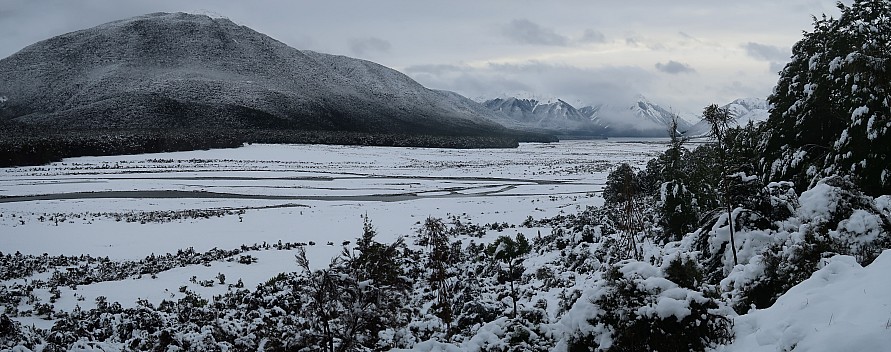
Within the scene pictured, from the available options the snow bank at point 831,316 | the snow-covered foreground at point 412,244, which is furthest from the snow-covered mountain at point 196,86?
the snow bank at point 831,316

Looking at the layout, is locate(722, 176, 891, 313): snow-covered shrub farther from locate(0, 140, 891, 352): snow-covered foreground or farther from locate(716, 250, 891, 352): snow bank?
locate(716, 250, 891, 352): snow bank

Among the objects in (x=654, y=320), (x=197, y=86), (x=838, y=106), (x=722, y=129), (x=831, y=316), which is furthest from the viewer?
(x=197, y=86)

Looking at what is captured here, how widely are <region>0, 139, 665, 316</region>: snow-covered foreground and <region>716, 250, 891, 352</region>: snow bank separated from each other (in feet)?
42.2

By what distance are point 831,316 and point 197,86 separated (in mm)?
152444

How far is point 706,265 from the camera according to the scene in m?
10.0

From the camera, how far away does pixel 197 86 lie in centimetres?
14012

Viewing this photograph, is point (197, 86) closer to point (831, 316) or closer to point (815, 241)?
point (815, 241)

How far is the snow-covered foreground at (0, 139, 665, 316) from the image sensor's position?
19984mm

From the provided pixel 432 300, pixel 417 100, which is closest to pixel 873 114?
pixel 432 300

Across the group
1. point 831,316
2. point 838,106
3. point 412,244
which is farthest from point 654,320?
point 412,244

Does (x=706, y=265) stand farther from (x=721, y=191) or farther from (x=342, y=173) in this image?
(x=342, y=173)

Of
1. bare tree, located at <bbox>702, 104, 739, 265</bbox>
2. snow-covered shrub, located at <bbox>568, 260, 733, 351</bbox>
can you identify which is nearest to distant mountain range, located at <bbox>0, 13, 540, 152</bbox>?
bare tree, located at <bbox>702, 104, 739, 265</bbox>

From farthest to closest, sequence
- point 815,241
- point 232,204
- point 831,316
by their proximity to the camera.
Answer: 1. point 232,204
2. point 815,241
3. point 831,316

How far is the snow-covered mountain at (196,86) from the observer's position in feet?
401
